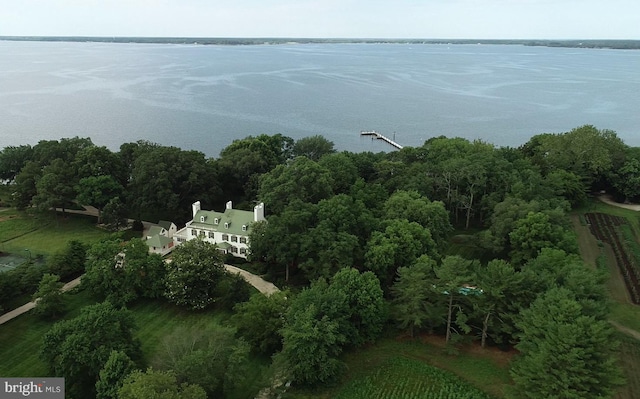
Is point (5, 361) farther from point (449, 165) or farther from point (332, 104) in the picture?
point (332, 104)

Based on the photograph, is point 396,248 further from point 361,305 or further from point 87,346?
point 87,346

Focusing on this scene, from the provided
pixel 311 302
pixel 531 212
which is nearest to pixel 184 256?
pixel 311 302

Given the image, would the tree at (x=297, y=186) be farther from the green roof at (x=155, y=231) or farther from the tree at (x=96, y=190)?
the tree at (x=96, y=190)

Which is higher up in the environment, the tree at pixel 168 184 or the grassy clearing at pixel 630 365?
the tree at pixel 168 184

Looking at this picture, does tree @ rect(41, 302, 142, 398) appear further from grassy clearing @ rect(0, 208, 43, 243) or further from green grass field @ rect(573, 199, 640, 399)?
green grass field @ rect(573, 199, 640, 399)

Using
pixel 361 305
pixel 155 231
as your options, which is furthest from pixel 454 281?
pixel 155 231

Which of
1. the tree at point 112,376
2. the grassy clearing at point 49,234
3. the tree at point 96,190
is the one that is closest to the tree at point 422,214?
the tree at point 112,376
